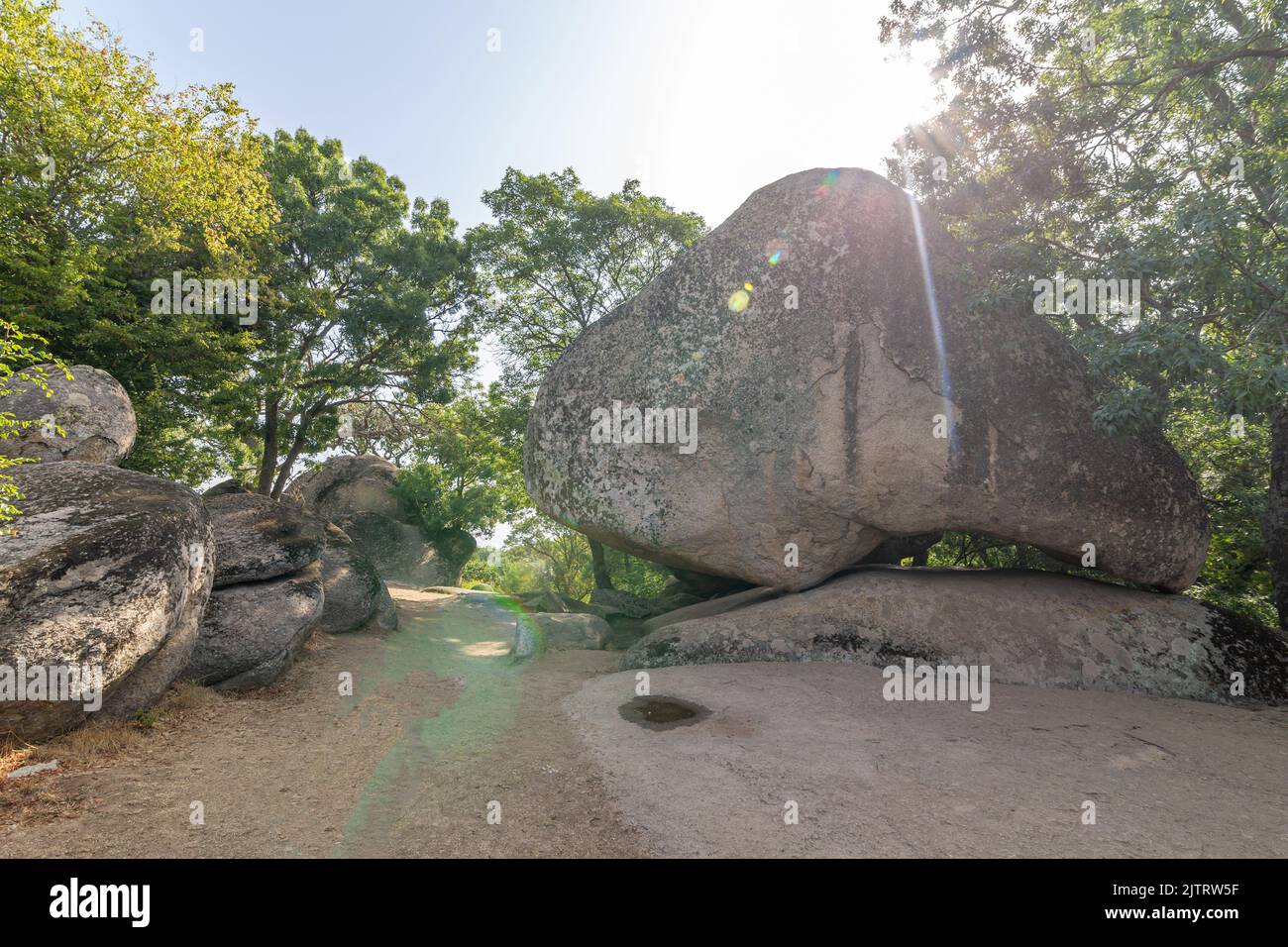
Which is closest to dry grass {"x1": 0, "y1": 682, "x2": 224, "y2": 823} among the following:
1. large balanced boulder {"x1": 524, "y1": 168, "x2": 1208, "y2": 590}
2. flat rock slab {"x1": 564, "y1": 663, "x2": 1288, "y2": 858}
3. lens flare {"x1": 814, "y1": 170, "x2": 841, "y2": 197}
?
flat rock slab {"x1": 564, "y1": 663, "x2": 1288, "y2": 858}

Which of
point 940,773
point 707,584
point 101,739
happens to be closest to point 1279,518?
point 940,773

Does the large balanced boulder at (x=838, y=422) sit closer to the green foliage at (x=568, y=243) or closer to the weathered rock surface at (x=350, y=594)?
the weathered rock surface at (x=350, y=594)

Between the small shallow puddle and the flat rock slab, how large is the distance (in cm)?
13

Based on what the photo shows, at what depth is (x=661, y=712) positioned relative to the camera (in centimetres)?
744

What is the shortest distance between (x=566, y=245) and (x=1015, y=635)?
51.1 feet

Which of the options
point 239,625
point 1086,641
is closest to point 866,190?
point 1086,641

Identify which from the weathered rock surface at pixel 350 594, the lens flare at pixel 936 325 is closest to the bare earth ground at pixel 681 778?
the weathered rock surface at pixel 350 594

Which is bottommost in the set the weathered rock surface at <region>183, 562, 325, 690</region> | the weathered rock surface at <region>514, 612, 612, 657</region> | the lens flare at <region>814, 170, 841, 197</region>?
the weathered rock surface at <region>514, 612, 612, 657</region>

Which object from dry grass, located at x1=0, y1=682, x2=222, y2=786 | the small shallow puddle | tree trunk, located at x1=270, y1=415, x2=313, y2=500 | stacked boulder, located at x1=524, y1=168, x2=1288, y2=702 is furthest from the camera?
tree trunk, located at x1=270, y1=415, x2=313, y2=500

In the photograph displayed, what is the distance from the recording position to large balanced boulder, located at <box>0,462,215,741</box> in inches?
227

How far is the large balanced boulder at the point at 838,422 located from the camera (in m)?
9.55

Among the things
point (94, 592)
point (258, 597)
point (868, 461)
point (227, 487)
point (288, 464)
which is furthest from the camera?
point (288, 464)

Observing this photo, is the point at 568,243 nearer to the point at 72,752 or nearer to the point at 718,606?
the point at 718,606

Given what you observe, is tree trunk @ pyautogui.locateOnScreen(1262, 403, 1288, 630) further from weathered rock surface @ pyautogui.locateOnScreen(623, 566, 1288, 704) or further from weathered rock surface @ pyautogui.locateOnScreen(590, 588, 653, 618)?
weathered rock surface @ pyautogui.locateOnScreen(590, 588, 653, 618)
